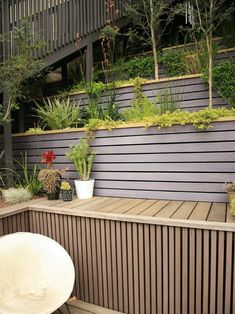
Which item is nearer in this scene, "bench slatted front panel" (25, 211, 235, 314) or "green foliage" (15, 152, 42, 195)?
"bench slatted front panel" (25, 211, 235, 314)

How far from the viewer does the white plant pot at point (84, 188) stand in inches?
116

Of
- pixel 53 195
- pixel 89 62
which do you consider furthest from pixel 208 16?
pixel 53 195

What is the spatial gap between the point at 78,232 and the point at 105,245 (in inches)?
11.1

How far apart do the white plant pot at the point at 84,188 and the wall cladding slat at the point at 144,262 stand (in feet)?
1.40

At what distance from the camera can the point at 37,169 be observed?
3.43 metres

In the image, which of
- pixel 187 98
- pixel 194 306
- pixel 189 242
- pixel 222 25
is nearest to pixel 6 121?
pixel 187 98

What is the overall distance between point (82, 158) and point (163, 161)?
84 cm

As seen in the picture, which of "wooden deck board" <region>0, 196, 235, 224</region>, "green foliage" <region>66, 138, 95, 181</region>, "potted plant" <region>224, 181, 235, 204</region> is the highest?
"green foliage" <region>66, 138, 95, 181</region>

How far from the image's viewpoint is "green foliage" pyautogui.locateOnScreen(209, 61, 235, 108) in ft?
10.4

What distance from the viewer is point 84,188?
294 cm

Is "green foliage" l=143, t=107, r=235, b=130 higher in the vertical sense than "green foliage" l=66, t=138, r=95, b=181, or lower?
higher

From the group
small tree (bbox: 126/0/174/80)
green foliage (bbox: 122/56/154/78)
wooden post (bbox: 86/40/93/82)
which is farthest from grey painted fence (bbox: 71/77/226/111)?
wooden post (bbox: 86/40/93/82)

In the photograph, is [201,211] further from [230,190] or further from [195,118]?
[195,118]

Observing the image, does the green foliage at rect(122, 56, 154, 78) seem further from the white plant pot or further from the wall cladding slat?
the wall cladding slat
